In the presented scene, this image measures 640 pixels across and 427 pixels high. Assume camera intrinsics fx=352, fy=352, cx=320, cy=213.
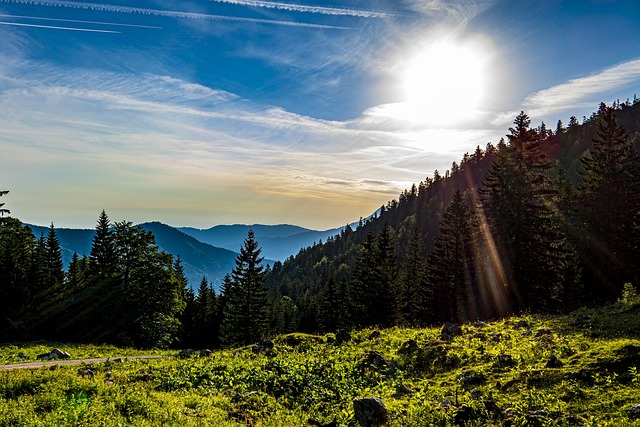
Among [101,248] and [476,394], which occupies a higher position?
[101,248]

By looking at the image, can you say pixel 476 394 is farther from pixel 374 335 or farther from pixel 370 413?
pixel 374 335

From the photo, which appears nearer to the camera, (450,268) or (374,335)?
(374,335)

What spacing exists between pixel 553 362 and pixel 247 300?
146ft

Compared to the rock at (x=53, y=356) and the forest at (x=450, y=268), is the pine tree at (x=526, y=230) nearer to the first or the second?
the forest at (x=450, y=268)

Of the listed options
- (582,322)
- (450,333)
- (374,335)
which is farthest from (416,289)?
(582,322)

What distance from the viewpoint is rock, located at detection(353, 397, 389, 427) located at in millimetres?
9547

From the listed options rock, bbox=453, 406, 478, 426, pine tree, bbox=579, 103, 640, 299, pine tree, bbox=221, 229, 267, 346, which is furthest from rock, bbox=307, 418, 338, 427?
pine tree, bbox=221, 229, 267, 346

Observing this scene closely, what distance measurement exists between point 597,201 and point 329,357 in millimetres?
30569

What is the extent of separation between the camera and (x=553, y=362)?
10.8 meters

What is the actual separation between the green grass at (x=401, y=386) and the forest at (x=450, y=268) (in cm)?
1204

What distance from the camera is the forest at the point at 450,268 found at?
29.5m

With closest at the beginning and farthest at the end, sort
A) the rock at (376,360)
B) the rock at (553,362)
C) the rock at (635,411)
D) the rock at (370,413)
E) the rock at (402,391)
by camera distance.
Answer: the rock at (635,411)
the rock at (370,413)
the rock at (553,362)
the rock at (402,391)
the rock at (376,360)

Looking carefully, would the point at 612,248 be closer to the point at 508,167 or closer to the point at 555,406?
the point at 508,167

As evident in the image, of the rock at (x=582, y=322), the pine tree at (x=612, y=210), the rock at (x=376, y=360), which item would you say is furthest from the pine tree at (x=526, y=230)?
the rock at (x=376, y=360)
